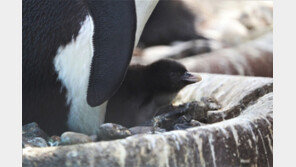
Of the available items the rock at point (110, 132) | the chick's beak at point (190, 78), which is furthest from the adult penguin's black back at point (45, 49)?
the chick's beak at point (190, 78)

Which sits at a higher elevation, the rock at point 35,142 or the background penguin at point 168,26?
the background penguin at point 168,26

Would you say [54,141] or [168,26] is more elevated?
[168,26]

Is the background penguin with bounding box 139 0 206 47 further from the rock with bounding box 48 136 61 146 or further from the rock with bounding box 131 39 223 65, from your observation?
the rock with bounding box 48 136 61 146

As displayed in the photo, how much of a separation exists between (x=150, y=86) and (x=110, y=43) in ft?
1.63

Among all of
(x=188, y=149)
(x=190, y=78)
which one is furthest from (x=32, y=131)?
(x=190, y=78)

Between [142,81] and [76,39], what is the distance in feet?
1.43

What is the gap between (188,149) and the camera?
1614 millimetres

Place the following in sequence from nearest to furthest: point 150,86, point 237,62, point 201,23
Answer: point 150,86 → point 237,62 → point 201,23

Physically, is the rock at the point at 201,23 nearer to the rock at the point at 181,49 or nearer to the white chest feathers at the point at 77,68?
the rock at the point at 181,49

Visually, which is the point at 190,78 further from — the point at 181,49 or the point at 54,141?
the point at 181,49

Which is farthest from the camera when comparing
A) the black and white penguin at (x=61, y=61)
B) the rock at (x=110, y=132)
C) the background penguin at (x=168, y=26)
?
the background penguin at (x=168, y=26)

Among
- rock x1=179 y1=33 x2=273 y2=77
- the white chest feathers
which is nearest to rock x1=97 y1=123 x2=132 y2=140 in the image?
the white chest feathers

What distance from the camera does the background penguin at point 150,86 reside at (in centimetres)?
225

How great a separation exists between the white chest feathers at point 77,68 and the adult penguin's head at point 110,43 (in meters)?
0.08
